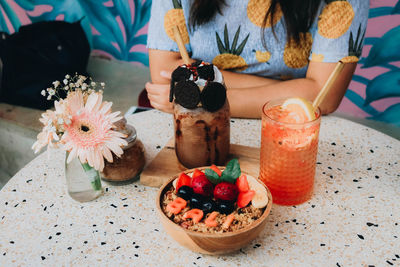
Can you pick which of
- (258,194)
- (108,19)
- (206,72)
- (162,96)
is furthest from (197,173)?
(108,19)

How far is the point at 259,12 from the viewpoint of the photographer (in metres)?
1.44

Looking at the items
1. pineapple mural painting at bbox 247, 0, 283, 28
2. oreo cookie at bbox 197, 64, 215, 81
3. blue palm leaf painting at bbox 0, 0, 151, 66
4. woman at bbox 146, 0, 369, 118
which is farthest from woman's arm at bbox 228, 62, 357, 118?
blue palm leaf painting at bbox 0, 0, 151, 66

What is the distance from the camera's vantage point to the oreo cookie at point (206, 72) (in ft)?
3.09

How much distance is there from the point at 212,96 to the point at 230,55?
71cm

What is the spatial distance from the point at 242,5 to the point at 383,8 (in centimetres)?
134

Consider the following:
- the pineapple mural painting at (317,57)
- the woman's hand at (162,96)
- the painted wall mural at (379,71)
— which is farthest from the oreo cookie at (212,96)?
the painted wall mural at (379,71)

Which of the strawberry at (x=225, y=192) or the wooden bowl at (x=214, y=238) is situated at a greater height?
the strawberry at (x=225, y=192)

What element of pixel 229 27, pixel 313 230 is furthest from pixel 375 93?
pixel 313 230

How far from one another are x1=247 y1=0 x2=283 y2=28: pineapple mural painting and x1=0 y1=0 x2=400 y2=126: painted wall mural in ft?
3.93

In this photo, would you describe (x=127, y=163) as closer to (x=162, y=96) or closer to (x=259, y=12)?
(x=162, y=96)

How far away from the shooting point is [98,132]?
85 centimetres

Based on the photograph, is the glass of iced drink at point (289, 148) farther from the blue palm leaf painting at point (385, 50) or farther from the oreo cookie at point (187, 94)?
the blue palm leaf painting at point (385, 50)

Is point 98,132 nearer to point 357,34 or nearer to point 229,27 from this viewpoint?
point 229,27

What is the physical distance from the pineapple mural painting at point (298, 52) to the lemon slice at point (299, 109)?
2.17 ft
